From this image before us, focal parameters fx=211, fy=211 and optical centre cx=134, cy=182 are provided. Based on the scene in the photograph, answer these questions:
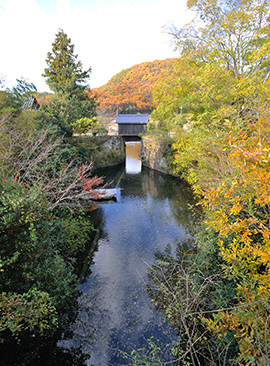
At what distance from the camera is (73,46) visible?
23.7 metres

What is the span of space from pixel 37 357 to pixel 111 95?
4843cm

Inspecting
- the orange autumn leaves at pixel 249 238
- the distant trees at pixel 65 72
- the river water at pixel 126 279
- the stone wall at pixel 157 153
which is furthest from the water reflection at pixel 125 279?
the distant trees at pixel 65 72

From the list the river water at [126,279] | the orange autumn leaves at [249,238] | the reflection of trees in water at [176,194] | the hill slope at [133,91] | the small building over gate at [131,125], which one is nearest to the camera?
the orange autumn leaves at [249,238]

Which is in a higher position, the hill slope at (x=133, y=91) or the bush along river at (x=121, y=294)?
the hill slope at (x=133, y=91)

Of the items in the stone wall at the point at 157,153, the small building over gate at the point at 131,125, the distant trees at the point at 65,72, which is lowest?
the stone wall at the point at 157,153

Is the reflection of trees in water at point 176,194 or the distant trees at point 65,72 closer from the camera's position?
the reflection of trees in water at point 176,194

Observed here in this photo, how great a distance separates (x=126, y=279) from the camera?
8.20m

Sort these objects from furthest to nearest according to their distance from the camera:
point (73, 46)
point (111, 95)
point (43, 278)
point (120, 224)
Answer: point (111, 95), point (73, 46), point (120, 224), point (43, 278)

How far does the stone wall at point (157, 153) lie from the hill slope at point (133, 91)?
16984 millimetres

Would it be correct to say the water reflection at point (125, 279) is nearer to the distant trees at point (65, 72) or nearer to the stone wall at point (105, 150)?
the stone wall at point (105, 150)

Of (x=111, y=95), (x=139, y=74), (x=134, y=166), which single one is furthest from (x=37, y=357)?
(x=139, y=74)

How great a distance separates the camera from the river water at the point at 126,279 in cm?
577

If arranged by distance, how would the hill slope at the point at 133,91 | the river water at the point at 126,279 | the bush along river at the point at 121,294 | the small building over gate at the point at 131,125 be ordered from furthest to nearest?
the hill slope at the point at 133,91, the small building over gate at the point at 131,125, the river water at the point at 126,279, the bush along river at the point at 121,294

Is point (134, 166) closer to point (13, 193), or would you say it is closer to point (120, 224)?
point (120, 224)
